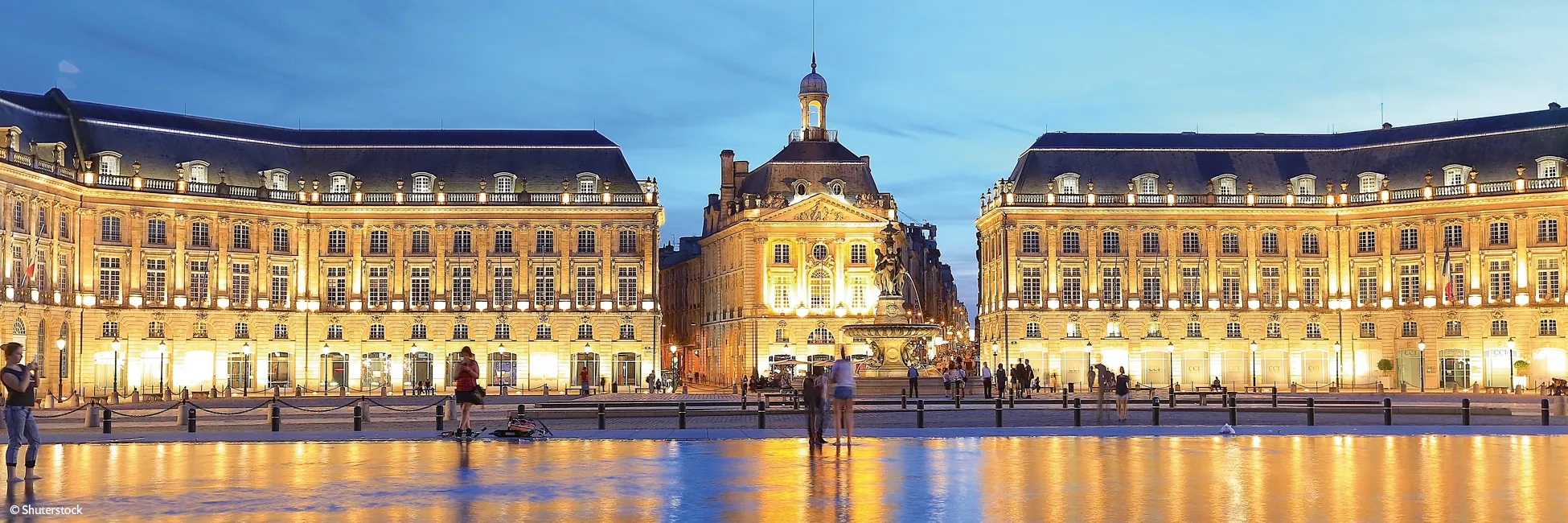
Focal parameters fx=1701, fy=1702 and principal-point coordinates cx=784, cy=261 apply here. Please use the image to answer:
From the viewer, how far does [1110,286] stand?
98625 millimetres

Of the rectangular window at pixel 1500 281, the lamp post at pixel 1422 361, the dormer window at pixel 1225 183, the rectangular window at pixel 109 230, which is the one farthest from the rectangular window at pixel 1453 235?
the rectangular window at pixel 109 230

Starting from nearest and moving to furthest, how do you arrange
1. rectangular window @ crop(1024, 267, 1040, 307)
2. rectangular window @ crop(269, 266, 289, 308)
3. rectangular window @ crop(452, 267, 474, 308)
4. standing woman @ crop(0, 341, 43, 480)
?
standing woman @ crop(0, 341, 43, 480) → rectangular window @ crop(269, 266, 289, 308) → rectangular window @ crop(452, 267, 474, 308) → rectangular window @ crop(1024, 267, 1040, 307)

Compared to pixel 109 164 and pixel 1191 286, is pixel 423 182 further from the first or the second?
pixel 1191 286

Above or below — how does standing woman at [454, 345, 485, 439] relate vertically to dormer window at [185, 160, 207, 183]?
below

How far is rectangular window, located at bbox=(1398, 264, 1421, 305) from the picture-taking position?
9600cm

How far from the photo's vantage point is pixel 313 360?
93.3 metres

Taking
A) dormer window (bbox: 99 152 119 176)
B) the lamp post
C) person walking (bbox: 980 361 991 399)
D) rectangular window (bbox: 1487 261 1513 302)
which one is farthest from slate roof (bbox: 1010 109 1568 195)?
dormer window (bbox: 99 152 119 176)

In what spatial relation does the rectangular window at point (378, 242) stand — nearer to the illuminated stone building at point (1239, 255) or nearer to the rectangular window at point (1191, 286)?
the illuminated stone building at point (1239, 255)

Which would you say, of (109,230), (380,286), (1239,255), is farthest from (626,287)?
(1239,255)

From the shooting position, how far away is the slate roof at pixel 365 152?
89875 millimetres

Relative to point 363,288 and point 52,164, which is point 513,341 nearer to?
point 363,288

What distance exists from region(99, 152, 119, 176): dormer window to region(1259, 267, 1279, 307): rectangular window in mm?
63447

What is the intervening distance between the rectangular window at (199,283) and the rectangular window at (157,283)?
4.03ft

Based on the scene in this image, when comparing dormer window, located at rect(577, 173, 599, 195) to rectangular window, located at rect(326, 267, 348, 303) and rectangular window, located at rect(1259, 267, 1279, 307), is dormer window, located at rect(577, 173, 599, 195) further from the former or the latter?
rectangular window, located at rect(1259, 267, 1279, 307)
